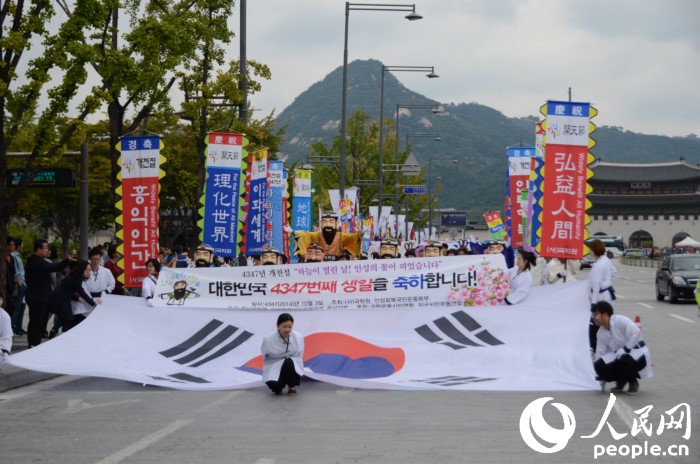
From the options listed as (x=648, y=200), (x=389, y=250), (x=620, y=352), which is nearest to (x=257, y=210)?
(x=389, y=250)

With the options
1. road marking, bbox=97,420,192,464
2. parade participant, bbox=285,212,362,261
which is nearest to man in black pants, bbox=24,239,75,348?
parade participant, bbox=285,212,362,261

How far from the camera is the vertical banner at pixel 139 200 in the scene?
18.8 meters

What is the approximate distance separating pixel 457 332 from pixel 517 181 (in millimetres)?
15081

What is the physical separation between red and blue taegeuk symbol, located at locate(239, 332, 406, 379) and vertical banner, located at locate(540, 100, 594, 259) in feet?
16.3

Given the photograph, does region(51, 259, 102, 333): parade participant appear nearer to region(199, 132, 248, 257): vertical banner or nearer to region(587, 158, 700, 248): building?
region(199, 132, 248, 257): vertical banner

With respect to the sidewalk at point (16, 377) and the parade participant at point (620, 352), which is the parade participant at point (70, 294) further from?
the parade participant at point (620, 352)

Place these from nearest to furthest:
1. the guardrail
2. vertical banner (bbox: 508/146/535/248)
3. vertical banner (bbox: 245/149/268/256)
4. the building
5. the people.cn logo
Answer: the people.cn logo → vertical banner (bbox: 245/149/268/256) → vertical banner (bbox: 508/146/535/248) → the guardrail → the building

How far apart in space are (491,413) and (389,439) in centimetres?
188

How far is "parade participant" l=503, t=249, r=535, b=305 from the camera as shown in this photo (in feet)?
46.4

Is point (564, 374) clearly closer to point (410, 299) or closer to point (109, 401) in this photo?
point (410, 299)

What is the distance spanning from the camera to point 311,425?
1026 cm

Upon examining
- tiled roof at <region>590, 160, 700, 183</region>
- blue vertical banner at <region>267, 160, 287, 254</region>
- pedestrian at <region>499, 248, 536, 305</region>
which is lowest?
pedestrian at <region>499, 248, 536, 305</region>

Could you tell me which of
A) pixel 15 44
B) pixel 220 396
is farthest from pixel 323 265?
pixel 15 44

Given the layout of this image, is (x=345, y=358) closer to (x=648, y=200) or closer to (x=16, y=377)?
(x=16, y=377)
